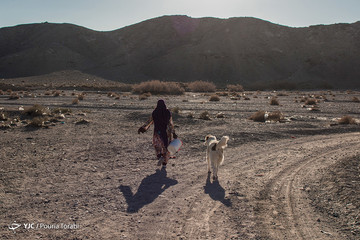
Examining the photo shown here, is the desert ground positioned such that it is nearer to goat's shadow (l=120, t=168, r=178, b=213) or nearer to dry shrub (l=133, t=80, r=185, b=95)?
goat's shadow (l=120, t=168, r=178, b=213)

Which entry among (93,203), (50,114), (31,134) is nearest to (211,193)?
(93,203)

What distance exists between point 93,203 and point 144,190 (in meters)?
1.21

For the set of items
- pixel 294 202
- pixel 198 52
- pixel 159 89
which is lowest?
pixel 294 202

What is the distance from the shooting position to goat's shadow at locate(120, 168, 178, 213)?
6.12 metres

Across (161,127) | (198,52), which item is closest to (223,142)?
(161,127)

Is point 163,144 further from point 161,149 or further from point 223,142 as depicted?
point 223,142

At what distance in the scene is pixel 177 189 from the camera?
6922 mm

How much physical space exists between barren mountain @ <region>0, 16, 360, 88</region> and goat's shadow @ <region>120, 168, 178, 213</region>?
211 ft

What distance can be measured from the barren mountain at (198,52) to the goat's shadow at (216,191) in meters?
64.3

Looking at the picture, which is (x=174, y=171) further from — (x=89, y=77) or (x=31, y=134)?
(x=89, y=77)

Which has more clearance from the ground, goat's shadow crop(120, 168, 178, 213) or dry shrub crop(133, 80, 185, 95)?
dry shrub crop(133, 80, 185, 95)

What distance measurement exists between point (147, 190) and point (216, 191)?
147cm

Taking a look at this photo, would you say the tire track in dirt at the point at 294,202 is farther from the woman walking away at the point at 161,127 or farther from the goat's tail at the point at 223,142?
the woman walking away at the point at 161,127

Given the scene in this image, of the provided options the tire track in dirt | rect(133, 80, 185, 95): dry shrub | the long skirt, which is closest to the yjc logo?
the tire track in dirt
